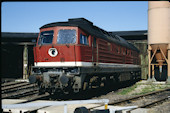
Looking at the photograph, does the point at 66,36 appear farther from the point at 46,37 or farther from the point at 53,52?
the point at 46,37

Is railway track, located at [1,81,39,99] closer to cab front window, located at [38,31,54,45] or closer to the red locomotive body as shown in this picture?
the red locomotive body

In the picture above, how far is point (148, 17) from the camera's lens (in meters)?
20.4

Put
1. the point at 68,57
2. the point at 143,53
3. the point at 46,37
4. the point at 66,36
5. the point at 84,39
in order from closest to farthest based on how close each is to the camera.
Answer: the point at 68,57 → the point at 66,36 → the point at 84,39 → the point at 46,37 → the point at 143,53

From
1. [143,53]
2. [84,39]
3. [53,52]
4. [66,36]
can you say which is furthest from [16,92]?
[143,53]

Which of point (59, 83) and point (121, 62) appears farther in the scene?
point (121, 62)

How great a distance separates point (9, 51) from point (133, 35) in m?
13.9

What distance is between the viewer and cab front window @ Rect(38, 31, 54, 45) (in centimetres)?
1077

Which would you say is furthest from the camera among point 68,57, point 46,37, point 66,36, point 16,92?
point 16,92

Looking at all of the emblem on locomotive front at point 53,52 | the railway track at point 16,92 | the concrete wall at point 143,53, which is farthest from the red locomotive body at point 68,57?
the concrete wall at point 143,53

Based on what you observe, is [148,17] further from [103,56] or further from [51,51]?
[51,51]

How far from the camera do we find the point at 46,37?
1095 cm

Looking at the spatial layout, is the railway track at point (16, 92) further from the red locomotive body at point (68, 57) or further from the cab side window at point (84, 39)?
the cab side window at point (84, 39)

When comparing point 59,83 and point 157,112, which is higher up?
point 59,83

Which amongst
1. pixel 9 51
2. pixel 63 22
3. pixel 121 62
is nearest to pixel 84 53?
pixel 63 22
